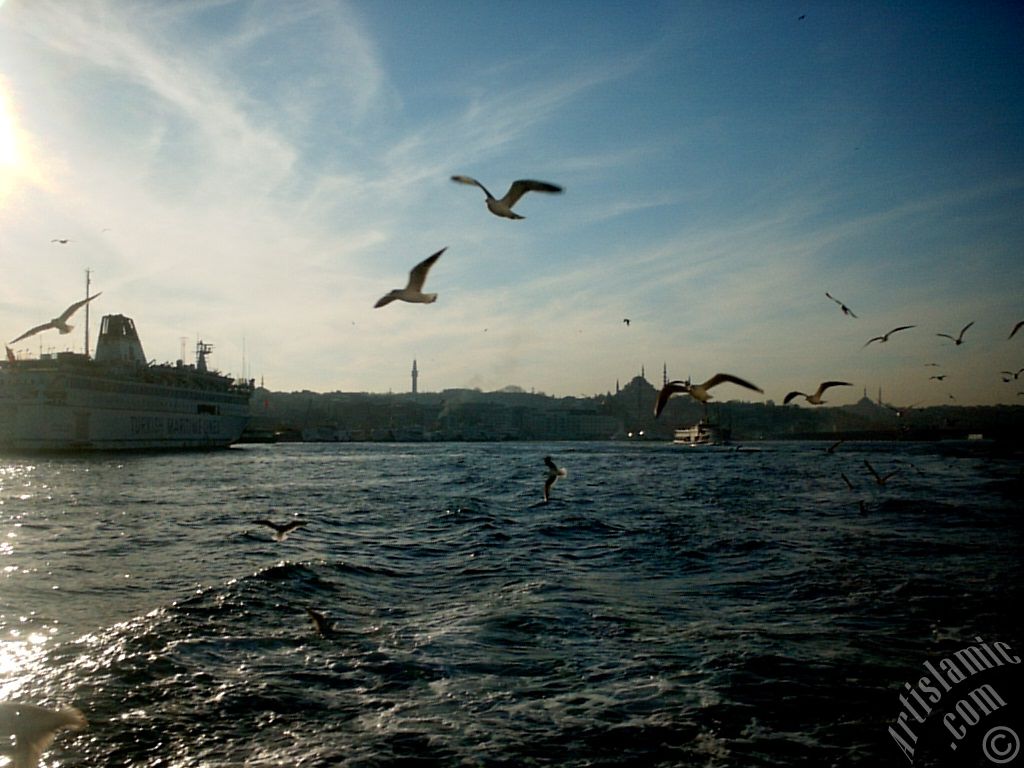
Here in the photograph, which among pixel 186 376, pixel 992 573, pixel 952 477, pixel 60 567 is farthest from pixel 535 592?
pixel 186 376

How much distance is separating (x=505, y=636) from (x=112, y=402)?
A: 68734 millimetres

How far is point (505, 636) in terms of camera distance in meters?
8.26

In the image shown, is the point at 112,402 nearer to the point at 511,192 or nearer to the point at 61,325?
the point at 61,325

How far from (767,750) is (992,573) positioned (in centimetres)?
763

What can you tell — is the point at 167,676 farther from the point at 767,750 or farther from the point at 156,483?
the point at 156,483

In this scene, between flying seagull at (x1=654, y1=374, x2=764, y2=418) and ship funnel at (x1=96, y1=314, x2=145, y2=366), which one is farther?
ship funnel at (x1=96, y1=314, x2=145, y2=366)

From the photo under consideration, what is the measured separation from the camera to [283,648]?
786 cm

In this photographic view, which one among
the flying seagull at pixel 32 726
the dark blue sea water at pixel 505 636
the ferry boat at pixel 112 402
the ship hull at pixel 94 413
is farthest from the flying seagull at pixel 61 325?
the ship hull at pixel 94 413

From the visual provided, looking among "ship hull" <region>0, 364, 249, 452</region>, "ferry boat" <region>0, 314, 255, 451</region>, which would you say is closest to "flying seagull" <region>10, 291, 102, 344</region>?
"ferry boat" <region>0, 314, 255, 451</region>

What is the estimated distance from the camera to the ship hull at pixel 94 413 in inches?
2450

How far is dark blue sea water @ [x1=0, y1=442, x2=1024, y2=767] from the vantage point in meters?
5.54

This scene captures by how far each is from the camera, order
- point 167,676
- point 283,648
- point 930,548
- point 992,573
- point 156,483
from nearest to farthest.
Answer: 1. point 167,676
2. point 283,648
3. point 992,573
4. point 930,548
5. point 156,483

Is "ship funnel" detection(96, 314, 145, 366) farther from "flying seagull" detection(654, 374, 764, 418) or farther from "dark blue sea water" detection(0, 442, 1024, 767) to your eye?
"flying seagull" detection(654, 374, 764, 418)

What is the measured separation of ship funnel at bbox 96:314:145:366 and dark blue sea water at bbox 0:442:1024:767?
241 ft
